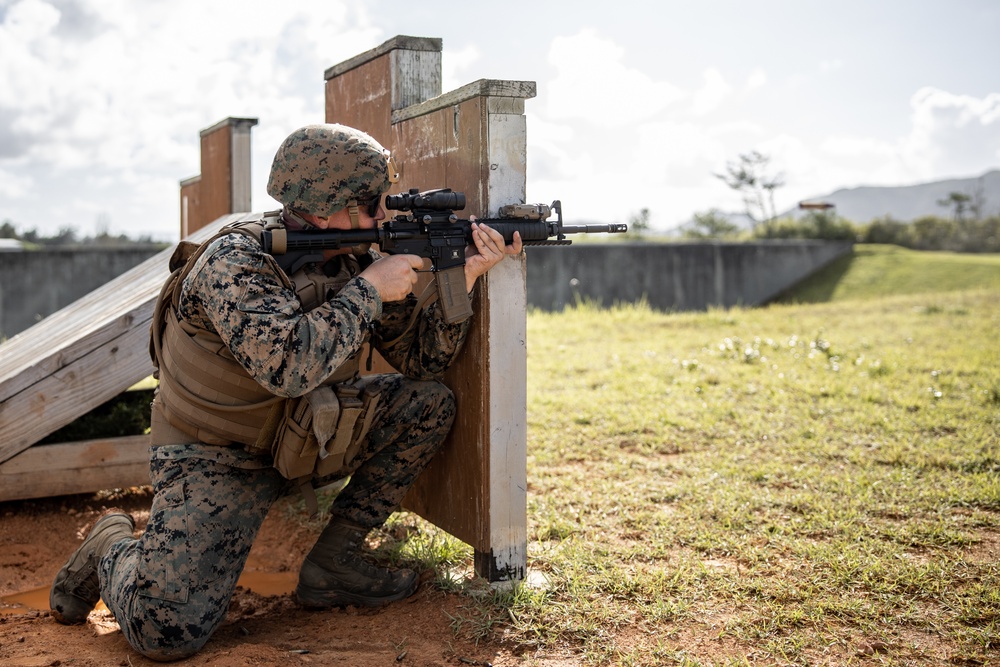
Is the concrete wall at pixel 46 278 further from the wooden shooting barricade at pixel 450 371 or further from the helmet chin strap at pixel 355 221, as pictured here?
the helmet chin strap at pixel 355 221

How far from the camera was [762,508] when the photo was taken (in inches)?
159

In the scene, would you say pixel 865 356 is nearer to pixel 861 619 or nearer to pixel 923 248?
pixel 861 619

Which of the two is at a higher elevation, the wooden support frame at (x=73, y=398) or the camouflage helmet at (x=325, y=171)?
the camouflage helmet at (x=325, y=171)

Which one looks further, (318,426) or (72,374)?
(72,374)

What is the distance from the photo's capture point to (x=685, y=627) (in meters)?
2.88

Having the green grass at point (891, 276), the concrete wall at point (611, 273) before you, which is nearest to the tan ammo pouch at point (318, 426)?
the concrete wall at point (611, 273)

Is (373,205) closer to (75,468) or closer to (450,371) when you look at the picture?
(450,371)

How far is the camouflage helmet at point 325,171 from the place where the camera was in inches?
115

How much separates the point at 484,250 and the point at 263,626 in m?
1.54

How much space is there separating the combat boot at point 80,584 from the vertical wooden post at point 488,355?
1243 mm

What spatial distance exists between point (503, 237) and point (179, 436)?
132cm

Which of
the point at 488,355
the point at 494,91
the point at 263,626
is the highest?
the point at 494,91

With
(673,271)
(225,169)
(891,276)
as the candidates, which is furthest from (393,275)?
(891,276)

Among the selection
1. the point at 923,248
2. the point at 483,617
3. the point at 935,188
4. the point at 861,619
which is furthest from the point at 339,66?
the point at 935,188
